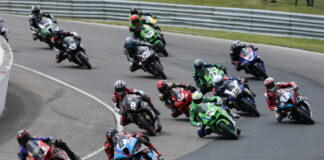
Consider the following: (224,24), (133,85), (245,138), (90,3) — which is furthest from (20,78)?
(90,3)

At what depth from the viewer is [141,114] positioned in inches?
667

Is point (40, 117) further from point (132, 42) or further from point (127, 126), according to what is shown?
point (132, 42)

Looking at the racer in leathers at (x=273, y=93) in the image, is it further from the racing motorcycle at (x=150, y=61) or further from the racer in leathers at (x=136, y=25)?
the racer in leathers at (x=136, y=25)

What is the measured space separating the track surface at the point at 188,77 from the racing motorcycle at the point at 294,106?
0.27 m

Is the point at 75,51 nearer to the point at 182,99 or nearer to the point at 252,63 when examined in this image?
the point at 252,63

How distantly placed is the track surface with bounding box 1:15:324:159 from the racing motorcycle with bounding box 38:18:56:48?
688 mm

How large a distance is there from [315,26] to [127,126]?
17.3 m

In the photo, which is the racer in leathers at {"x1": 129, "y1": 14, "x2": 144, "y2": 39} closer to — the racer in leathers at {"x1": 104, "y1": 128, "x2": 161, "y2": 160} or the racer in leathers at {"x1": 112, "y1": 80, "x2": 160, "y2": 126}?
the racer in leathers at {"x1": 112, "y1": 80, "x2": 160, "y2": 126}

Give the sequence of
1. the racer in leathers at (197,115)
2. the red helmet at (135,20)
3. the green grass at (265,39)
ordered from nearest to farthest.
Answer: the racer in leathers at (197,115) → the red helmet at (135,20) → the green grass at (265,39)

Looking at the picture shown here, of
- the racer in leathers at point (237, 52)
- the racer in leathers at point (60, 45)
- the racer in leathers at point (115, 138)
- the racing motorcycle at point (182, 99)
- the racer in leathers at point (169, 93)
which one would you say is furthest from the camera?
the racer in leathers at point (60, 45)

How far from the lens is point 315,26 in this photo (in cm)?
3309

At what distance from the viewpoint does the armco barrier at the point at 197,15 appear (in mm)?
33750

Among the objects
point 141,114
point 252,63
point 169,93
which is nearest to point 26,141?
point 141,114

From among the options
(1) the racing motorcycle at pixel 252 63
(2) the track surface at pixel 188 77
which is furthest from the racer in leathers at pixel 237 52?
(2) the track surface at pixel 188 77
